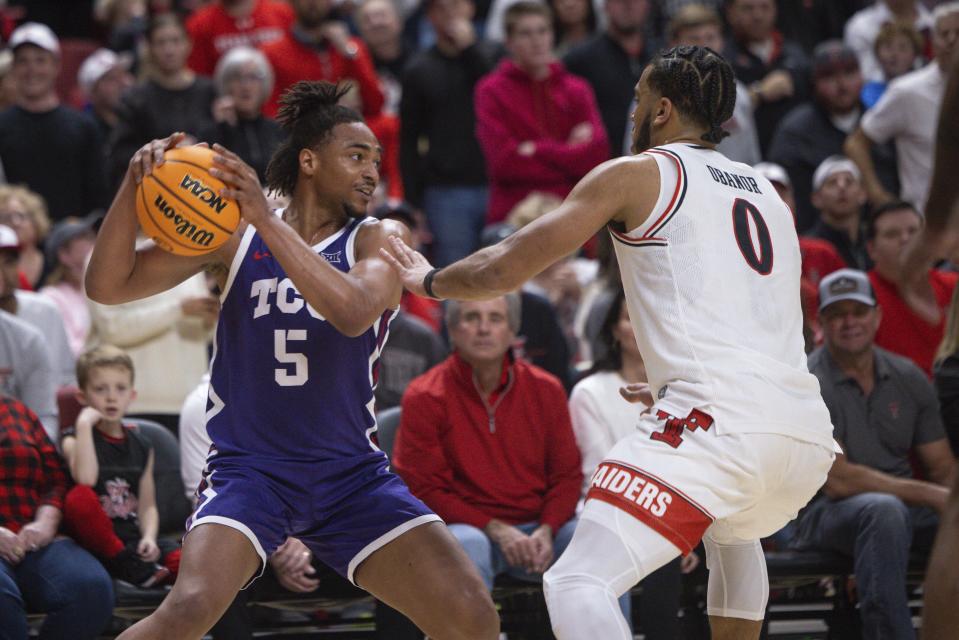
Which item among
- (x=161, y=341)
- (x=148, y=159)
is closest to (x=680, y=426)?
(x=148, y=159)

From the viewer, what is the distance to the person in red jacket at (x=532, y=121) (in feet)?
31.6

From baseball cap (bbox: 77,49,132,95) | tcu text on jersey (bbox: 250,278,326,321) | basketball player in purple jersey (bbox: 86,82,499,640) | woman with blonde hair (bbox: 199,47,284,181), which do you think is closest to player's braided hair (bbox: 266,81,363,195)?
basketball player in purple jersey (bbox: 86,82,499,640)

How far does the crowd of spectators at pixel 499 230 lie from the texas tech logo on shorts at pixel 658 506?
1.94 metres

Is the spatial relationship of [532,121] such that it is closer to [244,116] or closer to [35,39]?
[244,116]

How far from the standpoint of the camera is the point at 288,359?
4.68m

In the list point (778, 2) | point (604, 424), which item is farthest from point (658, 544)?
point (778, 2)

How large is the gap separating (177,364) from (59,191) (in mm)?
2821

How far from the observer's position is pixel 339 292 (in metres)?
4.34

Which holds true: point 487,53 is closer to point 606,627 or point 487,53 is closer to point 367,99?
point 367,99

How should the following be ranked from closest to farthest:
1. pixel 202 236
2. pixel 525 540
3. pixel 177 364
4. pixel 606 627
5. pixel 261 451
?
1. pixel 606 627
2. pixel 202 236
3. pixel 261 451
4. pixel 525 540
5. pixel 177 364

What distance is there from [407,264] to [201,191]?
0.75m

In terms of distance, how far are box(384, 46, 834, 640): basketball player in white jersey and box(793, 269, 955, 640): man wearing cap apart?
205 cm

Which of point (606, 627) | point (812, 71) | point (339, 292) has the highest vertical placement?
point (812, 71)

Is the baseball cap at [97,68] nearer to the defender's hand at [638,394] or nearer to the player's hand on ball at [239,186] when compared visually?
the player's hand on ball at [239,186]
